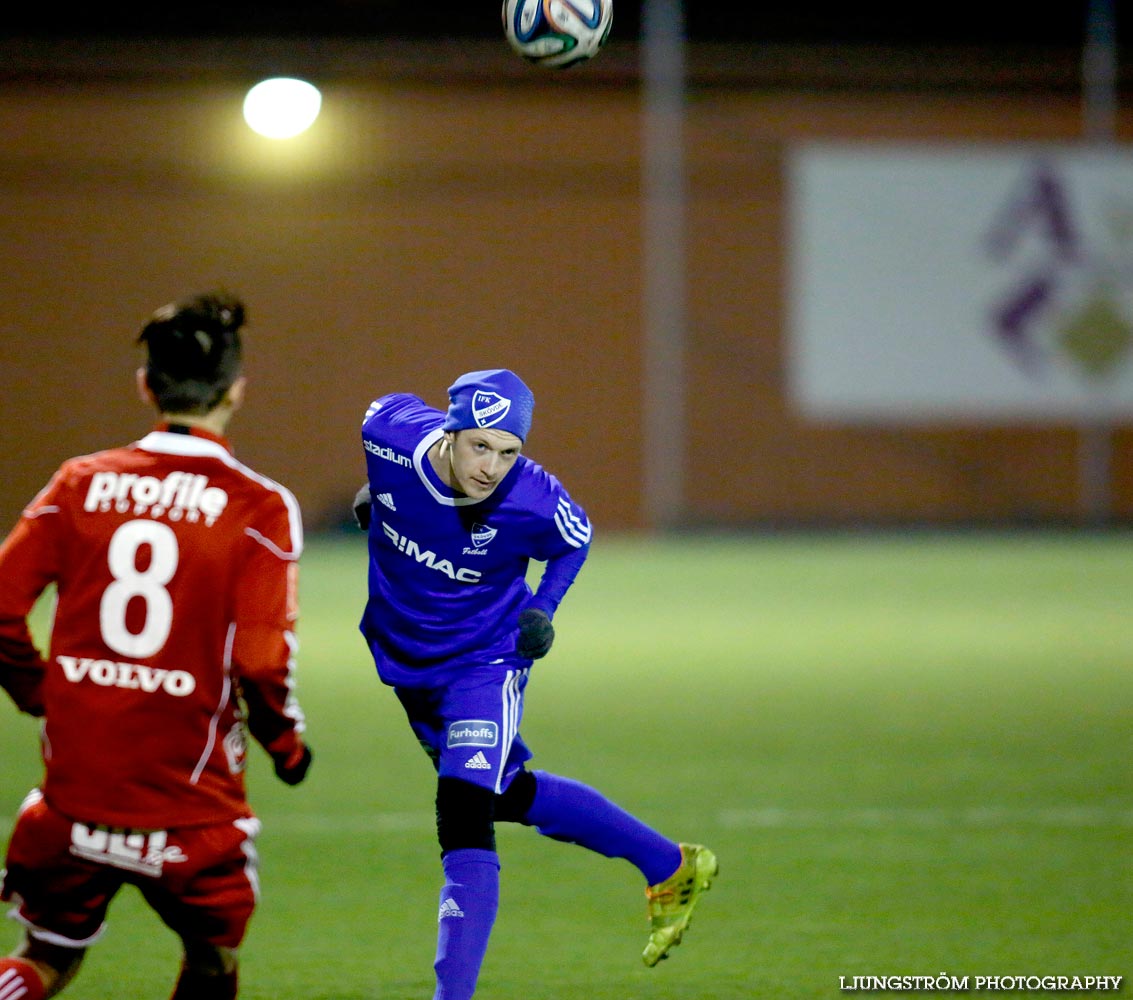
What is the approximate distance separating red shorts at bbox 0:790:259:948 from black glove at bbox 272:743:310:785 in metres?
0.11

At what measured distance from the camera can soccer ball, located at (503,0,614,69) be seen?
6.21 m

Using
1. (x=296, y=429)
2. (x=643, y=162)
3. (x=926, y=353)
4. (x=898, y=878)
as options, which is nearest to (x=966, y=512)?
(x=926, y=353)

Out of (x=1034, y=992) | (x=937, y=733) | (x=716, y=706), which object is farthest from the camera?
(x=716, y=706)

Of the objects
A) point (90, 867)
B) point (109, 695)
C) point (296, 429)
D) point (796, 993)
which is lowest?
point (796, 993)

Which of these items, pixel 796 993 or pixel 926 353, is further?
pixel 926 353

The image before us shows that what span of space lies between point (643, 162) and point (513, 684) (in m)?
15.3

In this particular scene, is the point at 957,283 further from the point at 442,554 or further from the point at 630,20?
the point at 442,554

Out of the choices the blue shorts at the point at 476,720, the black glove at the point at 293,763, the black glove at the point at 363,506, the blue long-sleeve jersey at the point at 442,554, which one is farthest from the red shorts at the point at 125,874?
the black glove at the point at 363,506

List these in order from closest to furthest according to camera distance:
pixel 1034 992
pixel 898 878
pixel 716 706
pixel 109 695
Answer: pixel 109 695, pixel 1034 992, pixel 898 878, pixel 716 706

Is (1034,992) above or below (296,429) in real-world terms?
below

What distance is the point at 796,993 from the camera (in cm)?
423

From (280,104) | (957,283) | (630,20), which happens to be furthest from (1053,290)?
(280,104)

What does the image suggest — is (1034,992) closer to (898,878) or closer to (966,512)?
(898,878)

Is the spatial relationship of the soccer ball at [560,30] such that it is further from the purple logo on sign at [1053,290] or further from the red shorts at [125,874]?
the purple logo on sign at [1053,290]
